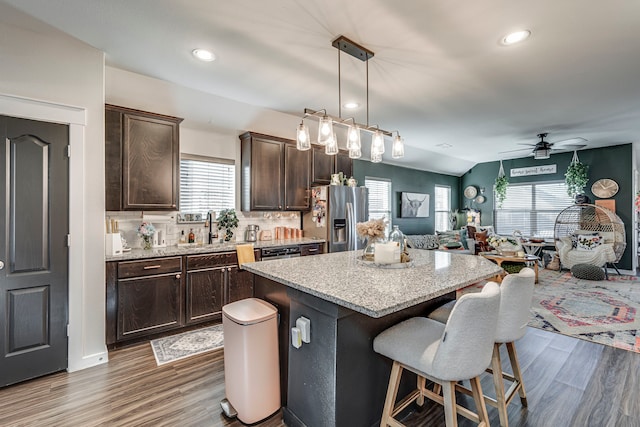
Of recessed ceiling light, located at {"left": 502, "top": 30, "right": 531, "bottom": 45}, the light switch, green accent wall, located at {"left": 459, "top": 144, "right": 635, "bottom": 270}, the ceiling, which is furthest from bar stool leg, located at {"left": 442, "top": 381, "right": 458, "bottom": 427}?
green accent wall, located at {"left": 459, "top": 144, "right": 635, "bottom": 270}

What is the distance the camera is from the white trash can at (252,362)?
6.13 feet

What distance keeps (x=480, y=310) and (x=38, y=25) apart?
11.6 ft

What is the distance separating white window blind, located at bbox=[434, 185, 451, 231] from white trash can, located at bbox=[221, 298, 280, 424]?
7410 mm

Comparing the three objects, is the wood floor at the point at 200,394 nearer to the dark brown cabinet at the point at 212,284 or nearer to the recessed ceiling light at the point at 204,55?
the dark brown cabinet at the point at 212,284

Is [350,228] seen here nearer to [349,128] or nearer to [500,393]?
[349,128]

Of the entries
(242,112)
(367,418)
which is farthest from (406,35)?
(367,418)

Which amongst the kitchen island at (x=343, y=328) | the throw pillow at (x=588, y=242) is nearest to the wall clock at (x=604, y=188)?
the throw pillow at (x=588, y=242)

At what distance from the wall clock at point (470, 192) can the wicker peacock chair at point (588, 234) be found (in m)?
2.11

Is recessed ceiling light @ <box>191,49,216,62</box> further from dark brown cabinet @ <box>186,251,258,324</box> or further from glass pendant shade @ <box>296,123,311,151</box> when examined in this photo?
dark brown cabinet @ <box>186,251,258,324</box>

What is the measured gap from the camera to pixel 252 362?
6.15 feet

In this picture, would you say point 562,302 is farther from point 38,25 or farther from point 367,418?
point 38,25

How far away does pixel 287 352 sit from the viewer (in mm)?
2014

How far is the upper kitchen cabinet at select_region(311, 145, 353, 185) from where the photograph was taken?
15.8 ft

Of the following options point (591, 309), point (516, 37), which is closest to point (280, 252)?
point (516, 37)
